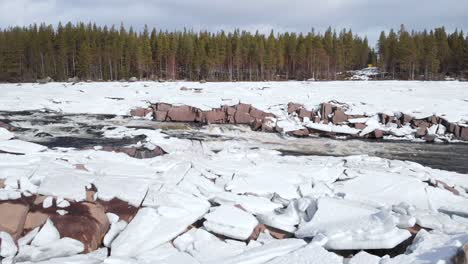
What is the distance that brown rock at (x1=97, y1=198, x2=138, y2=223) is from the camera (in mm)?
6570

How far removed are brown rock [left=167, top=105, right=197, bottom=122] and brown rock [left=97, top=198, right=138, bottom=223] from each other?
17.5 metres

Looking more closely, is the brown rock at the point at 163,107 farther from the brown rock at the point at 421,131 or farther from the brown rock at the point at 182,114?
the brown rock at the point at 421,131

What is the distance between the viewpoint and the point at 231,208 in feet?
22.5

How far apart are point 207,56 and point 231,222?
60.5 m

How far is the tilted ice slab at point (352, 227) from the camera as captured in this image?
5.93 meters

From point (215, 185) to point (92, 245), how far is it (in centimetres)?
319

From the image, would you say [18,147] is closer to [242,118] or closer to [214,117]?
[214,117]

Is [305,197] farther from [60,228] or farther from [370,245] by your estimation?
[60,228]

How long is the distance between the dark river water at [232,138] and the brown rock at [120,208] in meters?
8.45

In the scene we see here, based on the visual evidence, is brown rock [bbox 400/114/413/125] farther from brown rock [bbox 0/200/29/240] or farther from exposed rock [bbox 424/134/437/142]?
brown rock [bbox 0/200/29/240]

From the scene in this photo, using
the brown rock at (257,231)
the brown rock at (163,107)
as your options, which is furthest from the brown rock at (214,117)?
the brown rock at (257,231)

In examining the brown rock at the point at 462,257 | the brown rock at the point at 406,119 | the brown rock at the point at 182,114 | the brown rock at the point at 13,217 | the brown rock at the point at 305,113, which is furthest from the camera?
the brown rock at the point at 182,114

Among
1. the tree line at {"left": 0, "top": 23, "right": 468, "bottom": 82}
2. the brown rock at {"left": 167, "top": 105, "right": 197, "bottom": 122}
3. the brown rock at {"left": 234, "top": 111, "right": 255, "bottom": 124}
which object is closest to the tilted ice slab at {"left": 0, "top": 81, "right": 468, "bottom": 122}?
the brown rock at {"left": 167, "top": 105, "right": 197, "bottom": 122}

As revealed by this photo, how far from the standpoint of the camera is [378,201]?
8.05m
